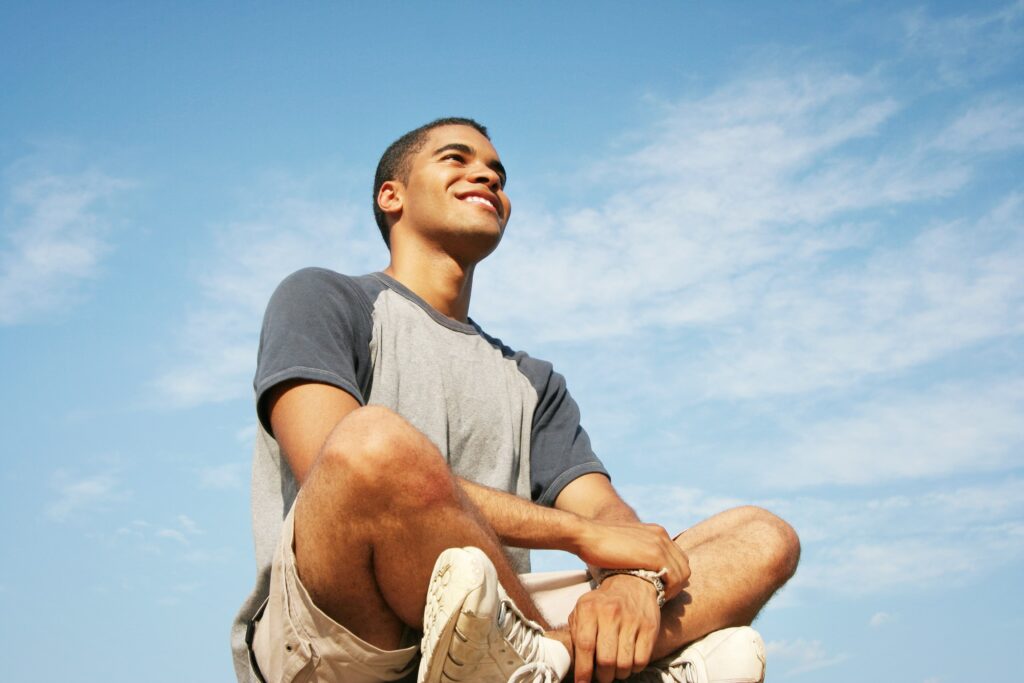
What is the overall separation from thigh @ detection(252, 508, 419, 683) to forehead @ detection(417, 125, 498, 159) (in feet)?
8.39

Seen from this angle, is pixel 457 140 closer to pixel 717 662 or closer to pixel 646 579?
pixel 646 579

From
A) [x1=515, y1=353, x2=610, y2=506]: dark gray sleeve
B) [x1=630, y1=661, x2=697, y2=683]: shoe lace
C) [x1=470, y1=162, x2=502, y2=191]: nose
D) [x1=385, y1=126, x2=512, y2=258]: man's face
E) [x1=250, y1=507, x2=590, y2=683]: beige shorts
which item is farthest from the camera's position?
[x1=470, y1=162, x2=502, y2=191]: nose

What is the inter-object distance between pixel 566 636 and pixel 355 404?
0.90 meters

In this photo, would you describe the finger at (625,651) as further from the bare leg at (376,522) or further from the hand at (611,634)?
the bare leg at (376,522)

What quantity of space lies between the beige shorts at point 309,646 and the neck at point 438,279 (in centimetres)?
181

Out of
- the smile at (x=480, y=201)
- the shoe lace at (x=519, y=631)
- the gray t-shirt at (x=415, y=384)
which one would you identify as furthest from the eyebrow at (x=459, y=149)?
the shoe lace at (x=519, y=631)

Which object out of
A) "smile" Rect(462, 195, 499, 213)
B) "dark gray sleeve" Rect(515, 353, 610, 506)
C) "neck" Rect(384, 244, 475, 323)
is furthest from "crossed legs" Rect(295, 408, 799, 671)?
"smile" Rect(462, 195, 499, 213)

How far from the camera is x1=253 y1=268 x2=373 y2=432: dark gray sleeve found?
2.90 m

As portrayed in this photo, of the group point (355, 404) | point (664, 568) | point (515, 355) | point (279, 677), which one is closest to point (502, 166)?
point (515, 355)

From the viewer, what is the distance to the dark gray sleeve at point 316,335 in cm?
290

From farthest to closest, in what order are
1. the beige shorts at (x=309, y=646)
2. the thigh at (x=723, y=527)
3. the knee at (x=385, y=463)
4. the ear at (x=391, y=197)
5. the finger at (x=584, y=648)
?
1. the ear at (x=391, y=197)
2. the thigh at (x=723, y=527)
3. the finger at (x=584, y=648)
4. the beige shorts at (x=309, y=646)
5. the knee at (x=385, y=463)

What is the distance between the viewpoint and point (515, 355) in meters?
4.21

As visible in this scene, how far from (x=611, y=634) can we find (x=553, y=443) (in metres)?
1.42

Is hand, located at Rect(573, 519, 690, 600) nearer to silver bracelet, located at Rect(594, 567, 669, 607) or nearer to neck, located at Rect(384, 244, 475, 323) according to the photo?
silver bracelet, located at Rect(594, 567, 669, 607)
